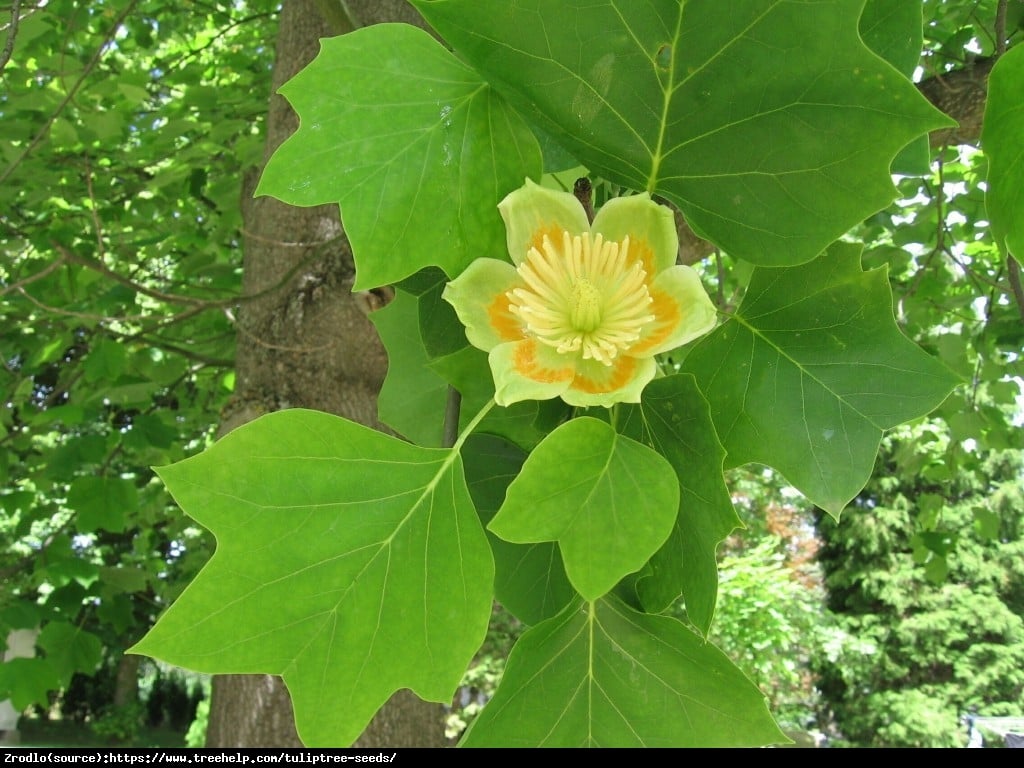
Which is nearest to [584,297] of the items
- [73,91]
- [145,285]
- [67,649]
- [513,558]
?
[513,558]

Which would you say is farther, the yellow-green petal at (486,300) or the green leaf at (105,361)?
the green leaf at (105,361)

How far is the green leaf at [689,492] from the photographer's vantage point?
27.7 inches

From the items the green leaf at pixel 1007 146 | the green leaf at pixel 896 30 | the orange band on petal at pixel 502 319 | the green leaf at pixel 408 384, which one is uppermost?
the green leaf at pixel 896 30

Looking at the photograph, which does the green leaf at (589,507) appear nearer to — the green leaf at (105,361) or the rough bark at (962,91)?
the rough bark at (962,91)

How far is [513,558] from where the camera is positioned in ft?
2.87

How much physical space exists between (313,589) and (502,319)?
271mm

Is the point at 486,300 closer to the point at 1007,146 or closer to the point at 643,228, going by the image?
the point at 643,228

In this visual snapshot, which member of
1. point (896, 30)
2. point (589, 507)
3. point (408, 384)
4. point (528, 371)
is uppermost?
point (896, 30)

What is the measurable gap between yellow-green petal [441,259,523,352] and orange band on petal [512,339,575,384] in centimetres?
2

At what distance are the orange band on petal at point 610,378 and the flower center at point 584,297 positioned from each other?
0.04 ft

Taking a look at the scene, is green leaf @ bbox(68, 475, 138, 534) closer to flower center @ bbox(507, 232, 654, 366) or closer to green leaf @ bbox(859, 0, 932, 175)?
flower center @ bbox(507, 232, 654, 366)

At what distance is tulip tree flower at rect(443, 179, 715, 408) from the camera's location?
71 cm

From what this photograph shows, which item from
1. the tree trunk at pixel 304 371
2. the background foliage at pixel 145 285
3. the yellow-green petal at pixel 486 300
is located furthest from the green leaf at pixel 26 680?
the yellow-green petal at pixel 486 300

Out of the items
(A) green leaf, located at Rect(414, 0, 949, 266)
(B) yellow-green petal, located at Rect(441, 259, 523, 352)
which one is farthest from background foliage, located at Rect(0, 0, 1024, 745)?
(A) green leaf, located at Rect(414, 0, 949, 266)
